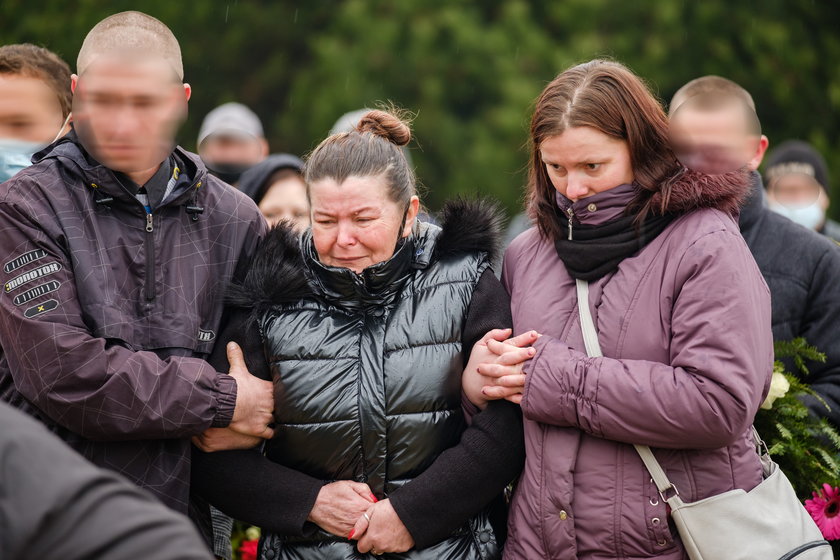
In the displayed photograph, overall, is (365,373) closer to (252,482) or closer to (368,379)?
(368,379)

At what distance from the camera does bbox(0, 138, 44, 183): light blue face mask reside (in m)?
3.38

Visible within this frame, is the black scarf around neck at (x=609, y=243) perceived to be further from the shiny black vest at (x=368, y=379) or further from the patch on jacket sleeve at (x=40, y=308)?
the patch on jacket sleeve at (x=40, y=308)

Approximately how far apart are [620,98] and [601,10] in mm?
8098

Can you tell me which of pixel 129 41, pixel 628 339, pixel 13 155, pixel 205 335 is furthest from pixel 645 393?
pixel 13 155

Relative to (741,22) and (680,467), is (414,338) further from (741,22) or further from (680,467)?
(741,22)

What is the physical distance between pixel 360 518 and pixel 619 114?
1430 mm

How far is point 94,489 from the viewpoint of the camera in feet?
4.46

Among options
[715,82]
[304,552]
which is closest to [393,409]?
[304,552]

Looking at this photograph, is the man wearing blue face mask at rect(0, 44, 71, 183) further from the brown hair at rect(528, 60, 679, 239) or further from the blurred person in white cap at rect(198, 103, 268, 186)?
the blurred person in white cap at rect(198, 103, 268, 186)

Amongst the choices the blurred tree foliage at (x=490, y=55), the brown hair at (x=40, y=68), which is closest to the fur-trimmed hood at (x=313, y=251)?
the brown hair at (x=40, y=68)

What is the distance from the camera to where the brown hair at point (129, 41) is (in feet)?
9.36

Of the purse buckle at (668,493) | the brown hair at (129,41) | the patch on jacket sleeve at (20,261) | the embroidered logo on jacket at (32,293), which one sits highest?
the brown hair at (129,41)

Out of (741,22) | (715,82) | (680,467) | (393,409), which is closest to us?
(680,467)

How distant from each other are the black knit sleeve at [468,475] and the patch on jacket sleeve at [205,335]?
761 mm
